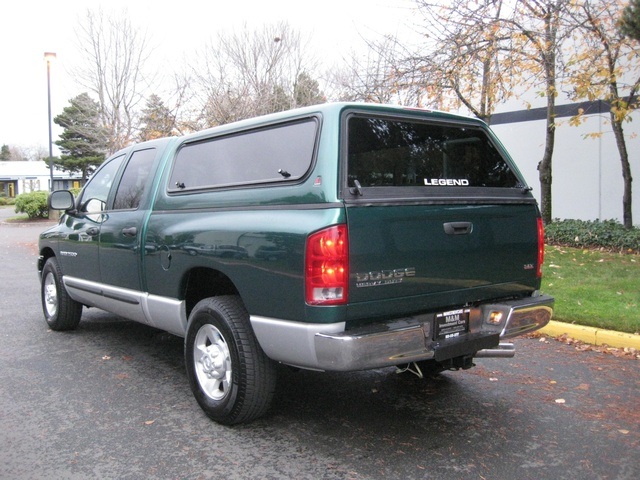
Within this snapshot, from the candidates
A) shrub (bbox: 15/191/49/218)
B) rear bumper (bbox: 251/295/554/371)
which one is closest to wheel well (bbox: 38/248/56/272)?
rear bumper (bbox: 251/295/554/371)

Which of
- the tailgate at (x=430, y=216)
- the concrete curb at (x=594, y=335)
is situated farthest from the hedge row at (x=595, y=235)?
the tailgate at (x=430, y=216)

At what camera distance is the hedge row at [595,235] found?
426 inches

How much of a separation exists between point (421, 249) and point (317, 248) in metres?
0.69

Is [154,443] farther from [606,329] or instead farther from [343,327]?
[606,329]

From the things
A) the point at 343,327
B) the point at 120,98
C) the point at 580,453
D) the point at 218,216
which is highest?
the point at 120,98

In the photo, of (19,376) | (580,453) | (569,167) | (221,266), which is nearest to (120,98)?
(569,167)

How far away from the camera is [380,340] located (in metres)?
3.20

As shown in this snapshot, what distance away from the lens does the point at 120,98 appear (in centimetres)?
2077

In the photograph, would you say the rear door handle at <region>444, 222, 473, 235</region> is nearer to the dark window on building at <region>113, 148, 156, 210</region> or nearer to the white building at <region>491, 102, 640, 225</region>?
the dark window on building at <region>113, 148, 156, 210</region>

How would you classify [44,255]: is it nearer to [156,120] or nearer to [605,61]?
[605,61]

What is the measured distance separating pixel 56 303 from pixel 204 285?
9.49ft

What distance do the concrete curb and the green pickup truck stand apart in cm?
202

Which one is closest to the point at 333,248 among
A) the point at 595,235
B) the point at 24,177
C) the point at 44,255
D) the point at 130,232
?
the point at 130,232

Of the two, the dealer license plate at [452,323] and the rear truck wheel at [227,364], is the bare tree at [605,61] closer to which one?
the dealer license plate at [452,323]
